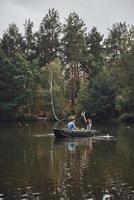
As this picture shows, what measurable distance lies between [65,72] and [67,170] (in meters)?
89.1

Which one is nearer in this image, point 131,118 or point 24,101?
point 131,118

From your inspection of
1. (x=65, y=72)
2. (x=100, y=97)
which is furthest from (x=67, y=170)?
(x=65, y=72)

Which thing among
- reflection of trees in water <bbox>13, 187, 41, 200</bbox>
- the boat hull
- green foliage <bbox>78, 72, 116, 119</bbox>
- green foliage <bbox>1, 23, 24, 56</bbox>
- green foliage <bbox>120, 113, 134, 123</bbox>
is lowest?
reflection of trees in water <bbox>13, 187, 41, 200</bbox>

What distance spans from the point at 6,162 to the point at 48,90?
236ft

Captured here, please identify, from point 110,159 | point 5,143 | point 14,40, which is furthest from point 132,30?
point 110,159

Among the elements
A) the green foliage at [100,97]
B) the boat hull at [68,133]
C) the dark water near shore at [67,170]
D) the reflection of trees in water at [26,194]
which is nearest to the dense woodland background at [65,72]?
the green foliage at [100,97]

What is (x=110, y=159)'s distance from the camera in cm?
4072

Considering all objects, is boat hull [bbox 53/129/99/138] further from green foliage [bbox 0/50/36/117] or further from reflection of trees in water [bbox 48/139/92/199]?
green foliage [bbox 0/50/36/117]

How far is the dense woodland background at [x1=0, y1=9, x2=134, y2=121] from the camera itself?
3880 inches

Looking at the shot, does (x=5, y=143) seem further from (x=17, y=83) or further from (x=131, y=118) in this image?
(x=17, y=83)

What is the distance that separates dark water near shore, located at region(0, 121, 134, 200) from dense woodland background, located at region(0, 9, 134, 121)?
43273 mm

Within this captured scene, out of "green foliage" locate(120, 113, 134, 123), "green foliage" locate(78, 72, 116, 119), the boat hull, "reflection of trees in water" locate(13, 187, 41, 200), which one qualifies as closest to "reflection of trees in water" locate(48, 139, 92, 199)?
"reflection of trees in water" locate(13, 187, 41, 200)

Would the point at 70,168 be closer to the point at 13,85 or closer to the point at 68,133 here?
the point at 68,133

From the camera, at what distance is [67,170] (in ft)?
114
